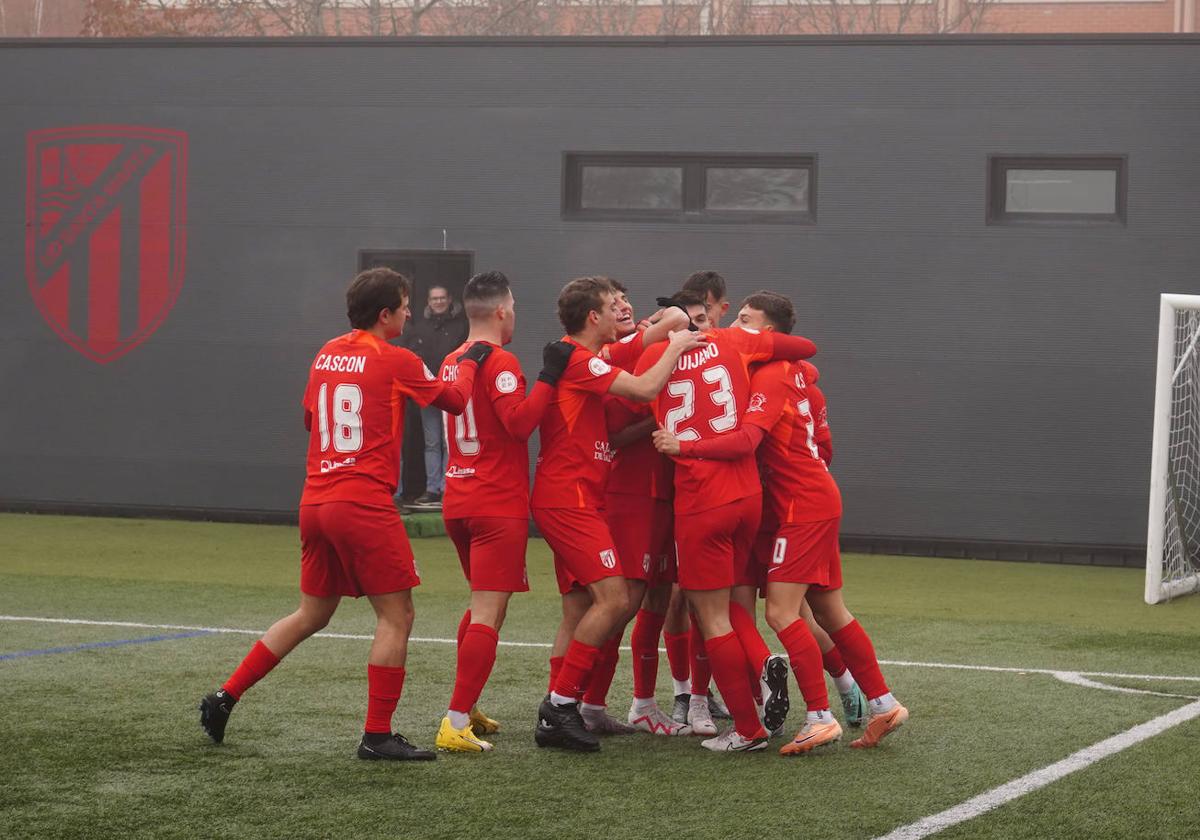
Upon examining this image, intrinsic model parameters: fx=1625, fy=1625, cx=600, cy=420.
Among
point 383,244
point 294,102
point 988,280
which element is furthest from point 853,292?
point 294,102

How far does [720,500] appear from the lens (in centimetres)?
584

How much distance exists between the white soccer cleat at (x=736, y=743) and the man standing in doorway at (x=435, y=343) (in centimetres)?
778

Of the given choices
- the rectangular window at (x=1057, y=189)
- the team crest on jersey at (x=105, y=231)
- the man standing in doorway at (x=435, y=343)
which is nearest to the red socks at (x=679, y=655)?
the rectangular window at (x=1057, y=189)

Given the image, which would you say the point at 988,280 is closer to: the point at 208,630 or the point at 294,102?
the point at 294,102

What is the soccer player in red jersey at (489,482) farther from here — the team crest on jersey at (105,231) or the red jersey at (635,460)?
the team crest on jersey at (105,231)

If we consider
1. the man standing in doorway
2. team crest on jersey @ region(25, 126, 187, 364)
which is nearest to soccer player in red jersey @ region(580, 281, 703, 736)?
the man standing in doorway

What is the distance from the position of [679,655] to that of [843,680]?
2.18 ft

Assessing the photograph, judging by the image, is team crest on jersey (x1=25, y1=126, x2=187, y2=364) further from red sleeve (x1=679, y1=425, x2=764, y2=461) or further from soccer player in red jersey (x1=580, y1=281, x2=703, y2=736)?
red sleeve (x1=679, y1=425, x2=764, y2=461)

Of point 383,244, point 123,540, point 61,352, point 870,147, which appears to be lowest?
point 123,540

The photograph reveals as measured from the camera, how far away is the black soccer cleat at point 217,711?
223 inches

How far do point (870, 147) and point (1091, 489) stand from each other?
10.2 ft

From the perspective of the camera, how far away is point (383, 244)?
13.5m

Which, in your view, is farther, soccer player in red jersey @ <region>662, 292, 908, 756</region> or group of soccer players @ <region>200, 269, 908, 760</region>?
soccer player in red jersey @ <region>662, 292, 908, 756</region>

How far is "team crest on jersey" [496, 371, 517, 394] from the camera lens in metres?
5.80
